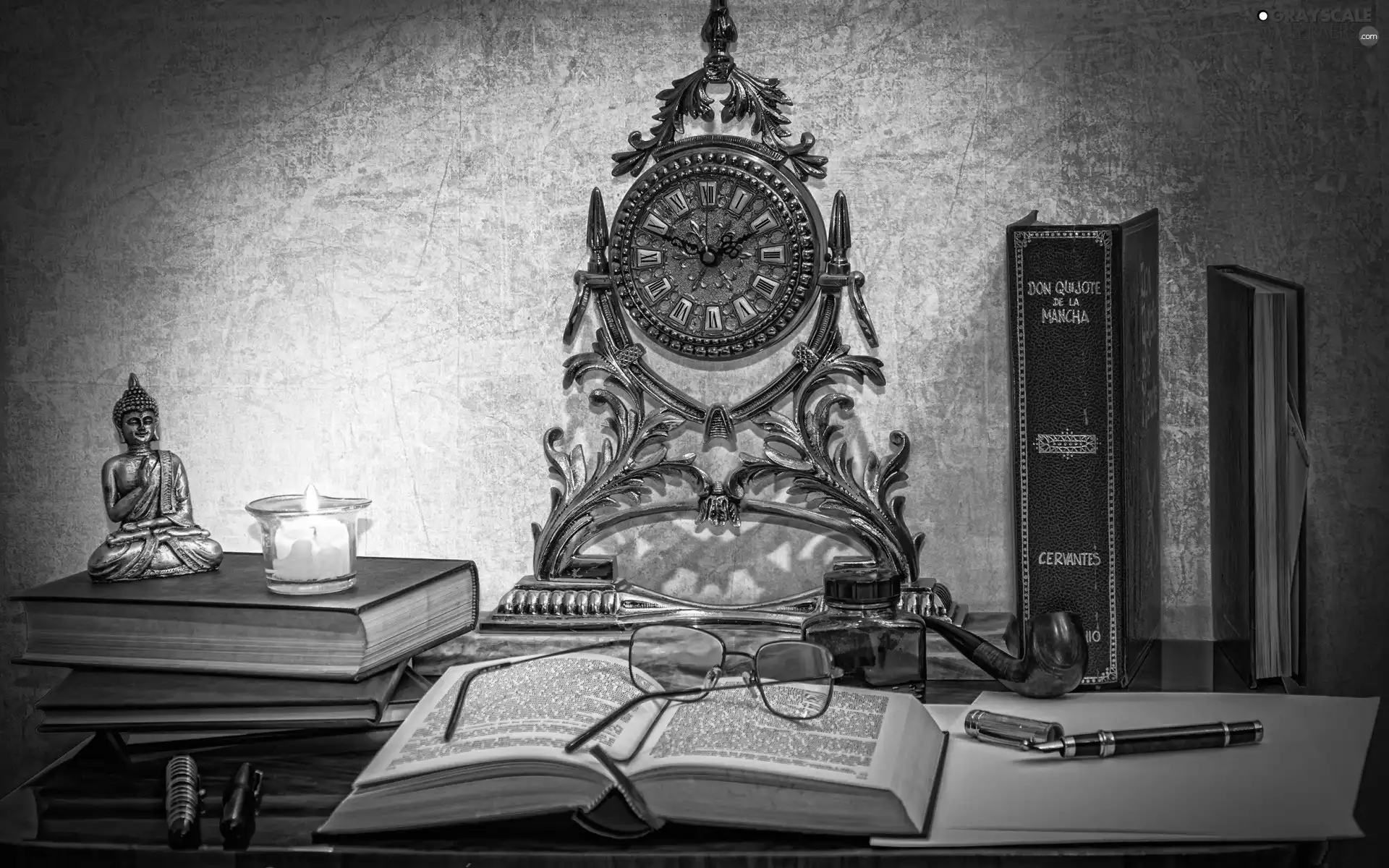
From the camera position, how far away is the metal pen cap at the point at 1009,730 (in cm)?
109

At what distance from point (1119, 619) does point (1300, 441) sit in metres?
0.27

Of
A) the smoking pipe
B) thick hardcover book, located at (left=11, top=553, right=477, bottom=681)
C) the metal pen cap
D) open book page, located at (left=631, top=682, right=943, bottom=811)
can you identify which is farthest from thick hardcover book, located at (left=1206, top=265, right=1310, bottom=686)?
thick hardcover book, located at (left=11, top=553, right=477, bottom=681)

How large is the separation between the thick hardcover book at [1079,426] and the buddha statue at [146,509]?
0.95 metres

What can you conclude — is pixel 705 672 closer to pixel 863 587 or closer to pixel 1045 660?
pixel 863 587

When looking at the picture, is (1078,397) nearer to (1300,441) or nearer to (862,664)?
(1300,441)

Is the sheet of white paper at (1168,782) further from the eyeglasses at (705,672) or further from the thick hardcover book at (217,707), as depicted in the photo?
the thick hardcover book at (217,707)

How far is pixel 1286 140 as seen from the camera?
137 centimetres

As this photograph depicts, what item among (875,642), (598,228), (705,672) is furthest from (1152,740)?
(598,228)

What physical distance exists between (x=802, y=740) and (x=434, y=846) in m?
0.33

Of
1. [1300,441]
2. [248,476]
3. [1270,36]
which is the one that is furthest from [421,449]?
[1270,36]

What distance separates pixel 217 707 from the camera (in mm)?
1197

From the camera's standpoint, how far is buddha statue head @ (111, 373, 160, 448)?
4.45 ft

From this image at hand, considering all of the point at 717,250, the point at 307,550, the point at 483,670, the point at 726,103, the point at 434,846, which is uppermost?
the point at 726,103

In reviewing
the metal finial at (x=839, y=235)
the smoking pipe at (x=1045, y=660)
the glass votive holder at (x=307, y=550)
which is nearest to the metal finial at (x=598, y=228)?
the metal finial at (x=839, y=235)
